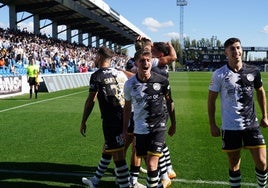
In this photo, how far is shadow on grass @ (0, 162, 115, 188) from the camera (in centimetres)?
646

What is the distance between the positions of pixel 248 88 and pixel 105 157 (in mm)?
2292

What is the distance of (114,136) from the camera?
5664 mm

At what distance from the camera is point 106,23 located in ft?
208

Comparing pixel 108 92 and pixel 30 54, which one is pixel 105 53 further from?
pixel 30 54

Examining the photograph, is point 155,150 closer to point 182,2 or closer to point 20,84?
point 20,84

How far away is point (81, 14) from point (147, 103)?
151 ft

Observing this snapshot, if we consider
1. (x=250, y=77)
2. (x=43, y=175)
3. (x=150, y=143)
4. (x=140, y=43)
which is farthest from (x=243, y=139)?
(x=43, y=175)

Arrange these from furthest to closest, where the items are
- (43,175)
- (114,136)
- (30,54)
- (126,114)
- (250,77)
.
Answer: (30,54) < (43,175) < (114,136) < (126,114) < (250,77)

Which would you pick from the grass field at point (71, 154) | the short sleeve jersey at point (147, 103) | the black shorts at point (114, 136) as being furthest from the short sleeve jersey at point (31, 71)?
the short sleeve jersey at point (147, 103)

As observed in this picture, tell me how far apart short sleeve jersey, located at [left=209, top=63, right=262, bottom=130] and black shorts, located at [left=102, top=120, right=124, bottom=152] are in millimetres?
1370

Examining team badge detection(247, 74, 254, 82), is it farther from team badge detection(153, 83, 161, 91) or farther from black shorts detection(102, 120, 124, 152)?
black shorts detection(102, 120, 124, 152)

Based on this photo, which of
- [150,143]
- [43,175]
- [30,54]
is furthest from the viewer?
[30,54]

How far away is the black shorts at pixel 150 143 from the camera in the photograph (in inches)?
200

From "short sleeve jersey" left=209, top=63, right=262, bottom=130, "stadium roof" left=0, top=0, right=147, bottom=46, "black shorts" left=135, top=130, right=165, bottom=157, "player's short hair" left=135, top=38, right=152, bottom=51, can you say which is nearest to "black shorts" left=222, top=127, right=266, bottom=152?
"short sleeve jersey" left=209, top=63, right=262, bottom=130
